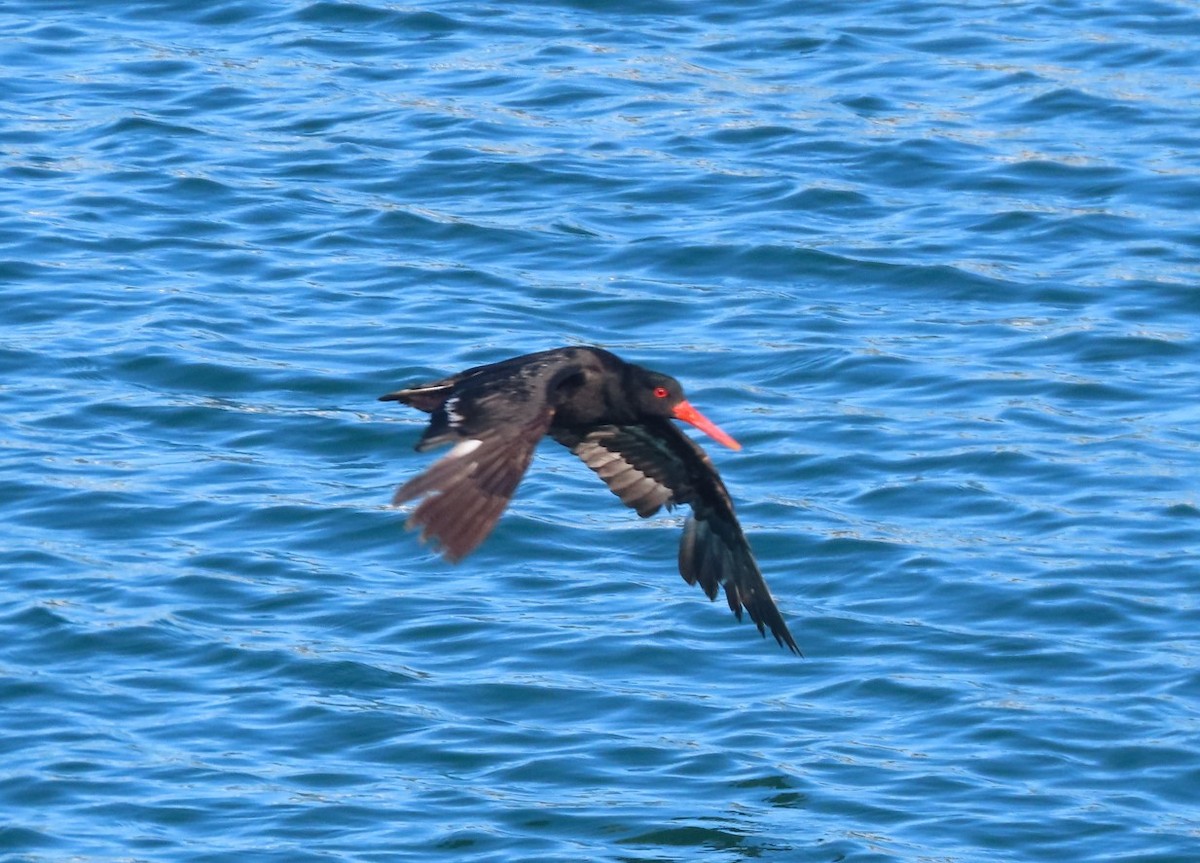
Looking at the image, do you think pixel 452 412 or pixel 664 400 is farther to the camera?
pixel 664 400

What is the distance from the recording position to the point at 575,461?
13023mm

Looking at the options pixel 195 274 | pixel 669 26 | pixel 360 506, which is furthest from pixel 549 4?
pixel 360 506

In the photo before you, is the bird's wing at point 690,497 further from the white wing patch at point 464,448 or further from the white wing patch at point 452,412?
the white wing patch at point 464,448

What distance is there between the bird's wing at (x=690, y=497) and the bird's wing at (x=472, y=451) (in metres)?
1.34

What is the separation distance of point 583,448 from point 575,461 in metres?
2.51

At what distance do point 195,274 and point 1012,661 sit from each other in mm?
6370

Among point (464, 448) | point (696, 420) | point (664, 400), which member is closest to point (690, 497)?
point (696, 420)

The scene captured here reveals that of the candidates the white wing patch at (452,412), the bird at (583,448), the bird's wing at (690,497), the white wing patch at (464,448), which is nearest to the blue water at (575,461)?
the bird's wing at (690,497)

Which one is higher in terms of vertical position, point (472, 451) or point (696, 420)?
point (696, 420)

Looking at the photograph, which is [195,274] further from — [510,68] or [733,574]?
[733,574]

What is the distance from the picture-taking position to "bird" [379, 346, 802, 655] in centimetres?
793

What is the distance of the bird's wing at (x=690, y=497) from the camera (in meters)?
10.2

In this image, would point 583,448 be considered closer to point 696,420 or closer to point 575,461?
point 696,420

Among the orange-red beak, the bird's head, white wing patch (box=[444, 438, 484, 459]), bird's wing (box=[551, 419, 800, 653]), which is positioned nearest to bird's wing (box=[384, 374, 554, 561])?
white wing patch (box=[444, 438, 484, 459])
